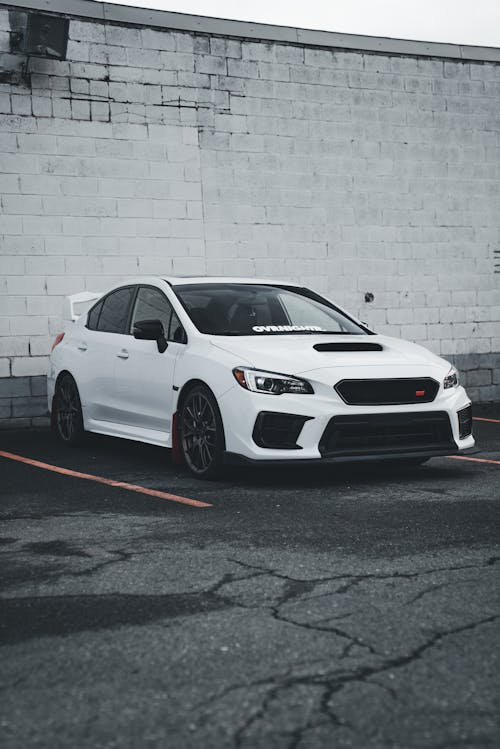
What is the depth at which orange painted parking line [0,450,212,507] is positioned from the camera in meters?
7.03

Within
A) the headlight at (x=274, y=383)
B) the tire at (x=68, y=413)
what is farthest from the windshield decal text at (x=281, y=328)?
the tire at (x=68, y=413)

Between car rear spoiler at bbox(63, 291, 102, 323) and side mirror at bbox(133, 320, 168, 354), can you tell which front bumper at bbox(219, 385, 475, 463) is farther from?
car rear spoiler at bbox(63, 291, 102, 323)

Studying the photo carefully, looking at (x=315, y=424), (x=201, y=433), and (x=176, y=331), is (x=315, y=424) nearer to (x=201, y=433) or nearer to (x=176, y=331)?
(x=201, y=433)

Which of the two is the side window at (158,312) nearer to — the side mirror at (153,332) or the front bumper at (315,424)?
the side mirror at (153,332)

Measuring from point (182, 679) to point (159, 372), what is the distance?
5165 mm

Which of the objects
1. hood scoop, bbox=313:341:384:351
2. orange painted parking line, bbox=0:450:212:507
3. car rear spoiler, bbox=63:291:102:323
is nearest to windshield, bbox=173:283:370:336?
hood scoop, bbox=313:341:384:351

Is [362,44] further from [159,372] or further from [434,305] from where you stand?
[159,372]

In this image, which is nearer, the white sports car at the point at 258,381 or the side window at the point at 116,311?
the white sports car at the point at 258,381

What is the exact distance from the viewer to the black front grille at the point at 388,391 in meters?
7.55

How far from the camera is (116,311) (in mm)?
9695

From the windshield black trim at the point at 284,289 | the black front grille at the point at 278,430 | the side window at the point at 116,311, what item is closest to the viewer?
the black front grille at the point at 278,430

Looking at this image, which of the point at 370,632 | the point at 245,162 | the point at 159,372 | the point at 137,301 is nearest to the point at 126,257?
the point at 245,162

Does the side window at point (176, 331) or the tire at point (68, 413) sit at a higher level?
the side window at point (176, 331)

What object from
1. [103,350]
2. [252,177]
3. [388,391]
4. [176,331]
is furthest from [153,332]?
[252,177]
